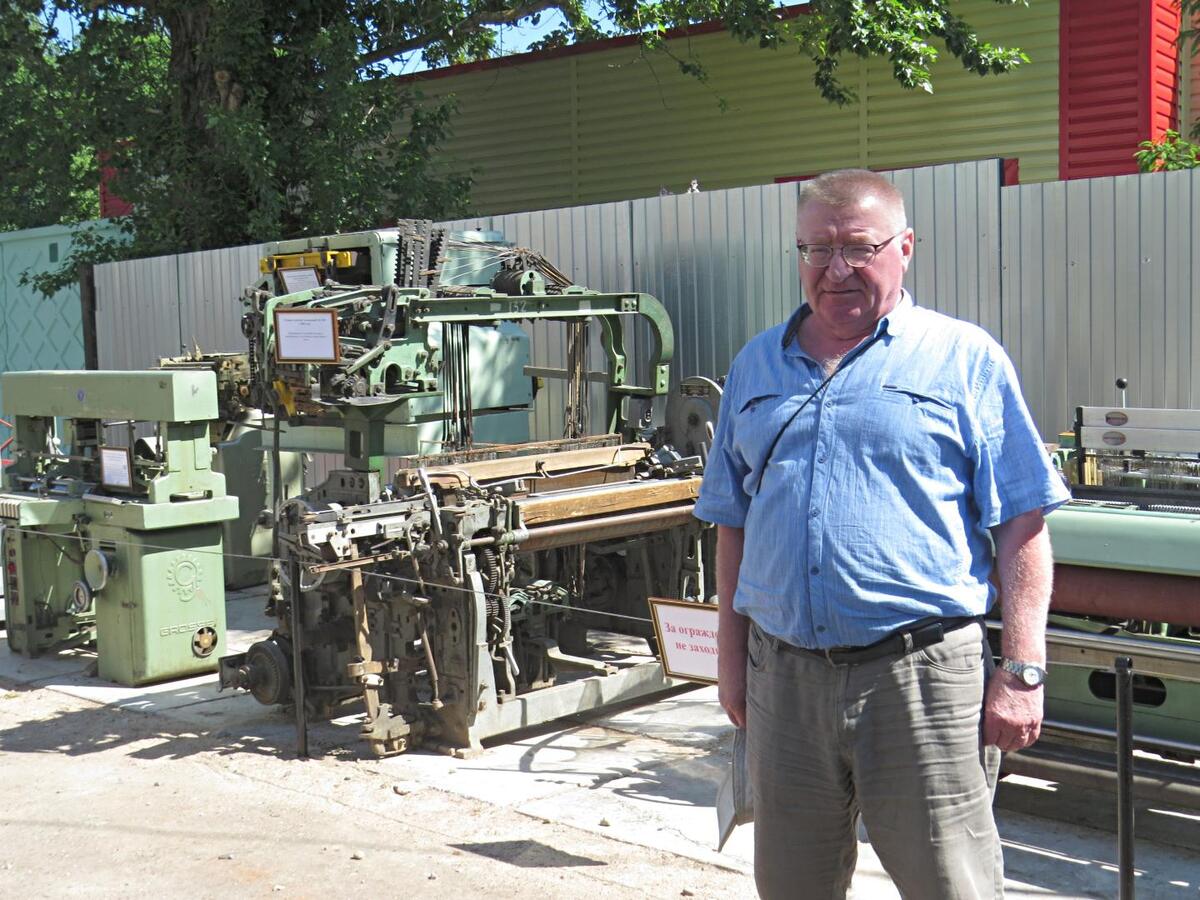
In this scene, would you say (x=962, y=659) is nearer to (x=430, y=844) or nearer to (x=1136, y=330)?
(x=430, y=844)

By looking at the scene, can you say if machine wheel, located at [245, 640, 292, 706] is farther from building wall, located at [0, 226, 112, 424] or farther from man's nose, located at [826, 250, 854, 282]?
building wall, located at [0, 226, 112, 424]

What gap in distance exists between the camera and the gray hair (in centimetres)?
291

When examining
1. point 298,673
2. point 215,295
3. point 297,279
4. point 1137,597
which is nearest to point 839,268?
point 1137,597

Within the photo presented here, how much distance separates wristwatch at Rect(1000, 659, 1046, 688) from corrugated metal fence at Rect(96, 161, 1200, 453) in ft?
17.1

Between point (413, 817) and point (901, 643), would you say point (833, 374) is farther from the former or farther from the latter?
point (413, 817)

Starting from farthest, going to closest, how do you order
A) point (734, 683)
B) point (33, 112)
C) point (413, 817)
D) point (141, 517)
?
point (33, 112) < point (141, 517) < point (413, 817) < point (734, 683)

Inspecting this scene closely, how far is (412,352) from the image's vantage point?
23.5ft

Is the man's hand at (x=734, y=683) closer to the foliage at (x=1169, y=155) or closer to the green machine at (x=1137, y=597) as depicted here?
the green machine at (x=1137, y=597)

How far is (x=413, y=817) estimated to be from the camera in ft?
18.1

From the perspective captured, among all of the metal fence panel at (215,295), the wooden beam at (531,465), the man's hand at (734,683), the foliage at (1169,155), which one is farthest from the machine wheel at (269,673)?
the foliage at (1169,155)

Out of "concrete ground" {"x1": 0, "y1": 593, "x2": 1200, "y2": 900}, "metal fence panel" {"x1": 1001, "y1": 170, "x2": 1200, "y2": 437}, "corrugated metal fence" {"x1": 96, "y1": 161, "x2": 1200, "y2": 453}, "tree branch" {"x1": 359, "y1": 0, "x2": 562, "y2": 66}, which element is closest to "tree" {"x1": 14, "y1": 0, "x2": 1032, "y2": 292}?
"tree branch" {"x1": 359, "y1": 0, "x2": 562, "y2": 66}

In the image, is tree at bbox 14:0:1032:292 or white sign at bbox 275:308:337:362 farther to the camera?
tree at bbox 14:0:1032:292

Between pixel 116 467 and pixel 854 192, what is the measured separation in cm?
602

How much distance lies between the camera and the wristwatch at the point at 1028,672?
282cm
